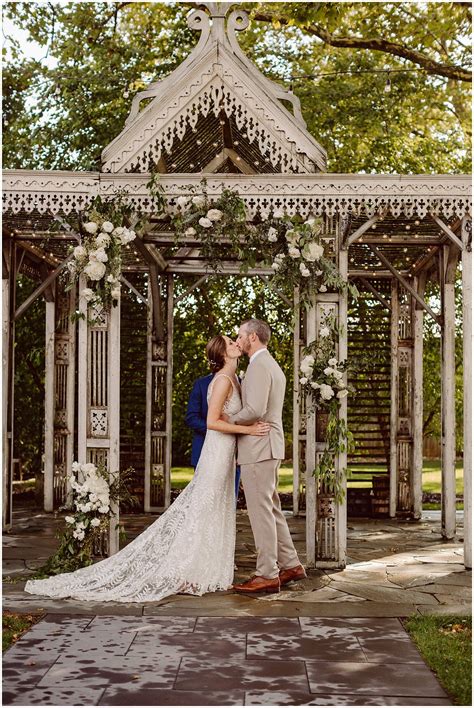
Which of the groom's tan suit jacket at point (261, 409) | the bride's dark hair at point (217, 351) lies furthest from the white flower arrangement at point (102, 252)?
the groom's tan suit jacket at point (261, 409)

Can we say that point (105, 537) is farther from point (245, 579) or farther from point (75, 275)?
point (75, 275)

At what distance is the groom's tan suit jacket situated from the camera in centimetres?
702

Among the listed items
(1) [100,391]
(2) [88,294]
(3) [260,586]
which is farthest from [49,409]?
(3) [260,586]

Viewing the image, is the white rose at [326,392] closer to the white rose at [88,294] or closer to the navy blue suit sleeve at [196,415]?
the navy blue suit sleeve at [196,415]

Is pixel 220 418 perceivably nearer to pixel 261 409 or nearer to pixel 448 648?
pixel 261 409

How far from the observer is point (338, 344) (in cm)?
812

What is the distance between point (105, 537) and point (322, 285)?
312 cm

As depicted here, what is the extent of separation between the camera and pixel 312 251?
305 inches

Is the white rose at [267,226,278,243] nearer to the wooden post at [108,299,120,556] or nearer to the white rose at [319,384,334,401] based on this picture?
the white rose at [319,384,334,401]

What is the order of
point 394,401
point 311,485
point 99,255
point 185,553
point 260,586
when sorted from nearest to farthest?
point 260,586 → point 185,553 → point 99,255 → point 311,485 → point 394,401

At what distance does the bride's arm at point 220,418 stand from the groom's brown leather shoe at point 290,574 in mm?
1205

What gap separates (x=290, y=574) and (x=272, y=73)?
12079 mm

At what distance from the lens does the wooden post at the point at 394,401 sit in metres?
11.9

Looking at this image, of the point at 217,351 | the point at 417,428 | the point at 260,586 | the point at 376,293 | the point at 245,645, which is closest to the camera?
the point at 245,645
